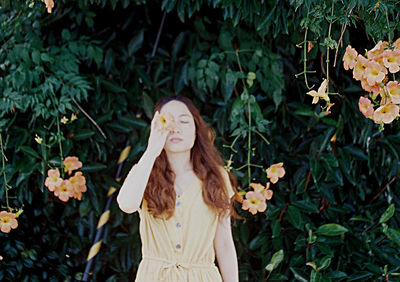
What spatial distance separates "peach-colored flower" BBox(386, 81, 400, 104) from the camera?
150 centimetres

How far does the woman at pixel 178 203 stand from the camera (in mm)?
1854

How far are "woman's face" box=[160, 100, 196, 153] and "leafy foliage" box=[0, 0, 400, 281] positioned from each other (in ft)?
1.87

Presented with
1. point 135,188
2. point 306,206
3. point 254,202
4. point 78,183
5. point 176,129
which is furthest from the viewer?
point 306,206

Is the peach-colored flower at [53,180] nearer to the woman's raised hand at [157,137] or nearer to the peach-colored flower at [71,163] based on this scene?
the peach-colored flower at [71,163]

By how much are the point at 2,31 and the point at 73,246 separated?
1005 mm

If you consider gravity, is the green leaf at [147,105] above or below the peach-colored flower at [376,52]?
below

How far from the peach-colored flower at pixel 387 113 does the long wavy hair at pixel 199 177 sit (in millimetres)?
610

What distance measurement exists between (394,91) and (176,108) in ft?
2.34

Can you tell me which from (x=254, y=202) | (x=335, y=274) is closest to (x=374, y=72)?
(x=254, y=202)

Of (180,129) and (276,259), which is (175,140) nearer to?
(180,129)

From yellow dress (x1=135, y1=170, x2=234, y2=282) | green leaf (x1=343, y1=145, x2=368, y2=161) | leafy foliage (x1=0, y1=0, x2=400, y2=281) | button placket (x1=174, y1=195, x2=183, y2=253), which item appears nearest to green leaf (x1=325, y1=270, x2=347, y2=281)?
leafy foliage (x1=0, y1=0, x2=400, y2=281)

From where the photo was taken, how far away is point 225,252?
1.97 meters

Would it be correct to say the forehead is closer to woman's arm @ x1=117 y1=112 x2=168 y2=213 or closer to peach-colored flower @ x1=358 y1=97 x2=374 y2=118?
woman's arm @ x1=117 y1=112 x2=168 y2=213

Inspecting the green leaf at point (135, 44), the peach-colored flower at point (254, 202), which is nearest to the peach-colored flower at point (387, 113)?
the peach-colored flower at point (254, 202)
